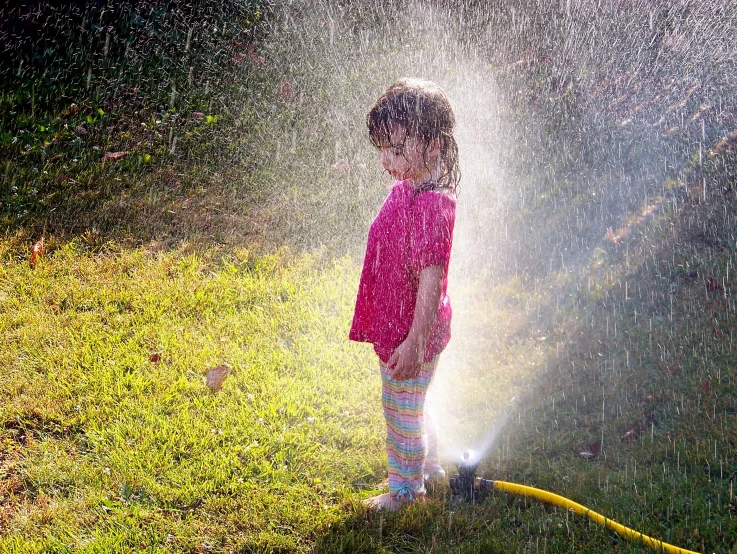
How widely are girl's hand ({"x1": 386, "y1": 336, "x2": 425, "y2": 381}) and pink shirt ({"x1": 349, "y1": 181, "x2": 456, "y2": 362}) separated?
2.7 inches

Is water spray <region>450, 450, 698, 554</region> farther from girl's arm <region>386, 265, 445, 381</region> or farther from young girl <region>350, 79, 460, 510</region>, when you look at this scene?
girl's arm <region>386, 265, 445, 381</region>

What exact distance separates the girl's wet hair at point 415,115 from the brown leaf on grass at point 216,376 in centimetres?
175

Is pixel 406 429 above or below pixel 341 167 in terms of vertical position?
below

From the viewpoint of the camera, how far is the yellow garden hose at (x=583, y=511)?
8.55ft

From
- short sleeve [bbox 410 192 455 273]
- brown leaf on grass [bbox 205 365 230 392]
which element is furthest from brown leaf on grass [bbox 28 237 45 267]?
short sleeve [bbox 410 192 455 273]

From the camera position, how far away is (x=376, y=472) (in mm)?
3318

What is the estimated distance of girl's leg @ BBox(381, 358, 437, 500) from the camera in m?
2.78

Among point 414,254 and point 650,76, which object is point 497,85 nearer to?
point 650,76

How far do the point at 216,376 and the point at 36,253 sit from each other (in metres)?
1.89

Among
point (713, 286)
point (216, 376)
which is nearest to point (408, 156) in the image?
point (216, 376)

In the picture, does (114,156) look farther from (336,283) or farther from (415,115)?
(415,115)

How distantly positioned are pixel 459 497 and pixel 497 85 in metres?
5.02

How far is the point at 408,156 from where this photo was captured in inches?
102

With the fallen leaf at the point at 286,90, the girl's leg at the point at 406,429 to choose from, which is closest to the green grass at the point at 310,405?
the girl's leg at the point at 406,429
